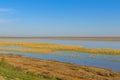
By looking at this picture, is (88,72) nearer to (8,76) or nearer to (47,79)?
(47,79)

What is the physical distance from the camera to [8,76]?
49.0 ft

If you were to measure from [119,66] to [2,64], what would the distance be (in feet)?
39.2

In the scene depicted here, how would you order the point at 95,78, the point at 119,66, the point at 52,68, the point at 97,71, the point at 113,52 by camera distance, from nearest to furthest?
1. the point at 95,78
2. the point at 97,71
3. the point at 52,68
4. the point at 119,66
5. the point at 113,52

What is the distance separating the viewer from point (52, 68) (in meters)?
23.9

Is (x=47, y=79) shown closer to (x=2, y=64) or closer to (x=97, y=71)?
(x=2, y=64)

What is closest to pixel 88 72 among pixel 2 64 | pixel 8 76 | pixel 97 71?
pixel 97 71

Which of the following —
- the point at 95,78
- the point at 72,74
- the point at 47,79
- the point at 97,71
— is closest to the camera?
the point at 47,79

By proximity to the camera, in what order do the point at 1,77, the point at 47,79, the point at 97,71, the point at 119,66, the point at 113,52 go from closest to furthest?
the point at 1,77
the point at 47,79
the point at 97,71
the point at 119,66
the point at 113,52

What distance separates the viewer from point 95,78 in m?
19.5

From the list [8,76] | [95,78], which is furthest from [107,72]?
[8,76]

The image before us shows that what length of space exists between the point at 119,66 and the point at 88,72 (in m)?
5.94

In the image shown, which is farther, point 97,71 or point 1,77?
point 97,71

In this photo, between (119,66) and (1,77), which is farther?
(119,66)

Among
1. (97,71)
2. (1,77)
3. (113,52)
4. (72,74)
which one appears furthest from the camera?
(113,52)
